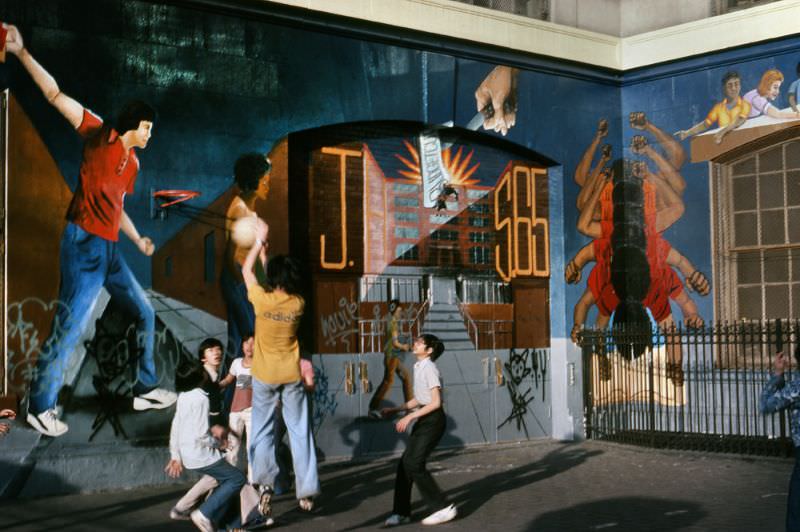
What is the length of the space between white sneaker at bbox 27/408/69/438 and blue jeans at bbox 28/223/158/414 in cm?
5

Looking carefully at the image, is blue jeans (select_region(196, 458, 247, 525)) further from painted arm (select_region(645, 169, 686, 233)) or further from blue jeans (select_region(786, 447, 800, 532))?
painted arm (select_region(645, 169, 686, 233))

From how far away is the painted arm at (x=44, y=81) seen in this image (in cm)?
1256

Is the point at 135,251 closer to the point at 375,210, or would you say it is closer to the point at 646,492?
the point at 375,210

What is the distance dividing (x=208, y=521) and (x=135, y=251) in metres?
5.24

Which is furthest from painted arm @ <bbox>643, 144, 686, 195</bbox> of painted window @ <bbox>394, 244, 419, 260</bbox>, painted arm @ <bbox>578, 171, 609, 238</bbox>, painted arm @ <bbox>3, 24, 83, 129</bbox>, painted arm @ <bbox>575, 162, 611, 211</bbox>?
painted arm @ <bbox>3, 24, 83, 129</bbox>

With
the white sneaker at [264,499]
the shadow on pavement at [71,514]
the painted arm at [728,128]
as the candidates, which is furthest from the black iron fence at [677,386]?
the white sneaker at [264,499]

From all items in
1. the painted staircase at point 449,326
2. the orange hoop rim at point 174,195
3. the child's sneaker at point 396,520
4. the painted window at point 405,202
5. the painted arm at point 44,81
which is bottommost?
the child's sneaker at point 396,520

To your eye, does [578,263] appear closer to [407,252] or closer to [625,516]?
[407,252]

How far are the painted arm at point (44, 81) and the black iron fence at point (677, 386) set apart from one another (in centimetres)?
864

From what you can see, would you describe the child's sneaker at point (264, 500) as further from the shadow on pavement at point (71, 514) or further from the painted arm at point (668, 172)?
the painted arm at point (668, 172)

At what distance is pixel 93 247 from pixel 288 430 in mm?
4442

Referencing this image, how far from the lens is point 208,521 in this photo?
29.3 feet

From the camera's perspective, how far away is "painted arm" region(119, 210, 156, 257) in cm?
1339

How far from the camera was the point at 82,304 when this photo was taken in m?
12.9
